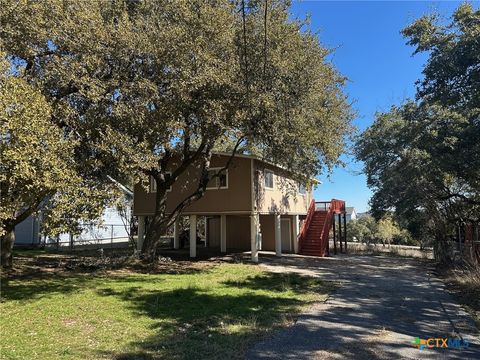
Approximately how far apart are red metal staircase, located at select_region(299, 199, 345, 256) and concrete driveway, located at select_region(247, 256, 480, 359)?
1059 centimetres

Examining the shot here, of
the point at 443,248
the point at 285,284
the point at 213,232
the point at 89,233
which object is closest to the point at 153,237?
the point at 285,284

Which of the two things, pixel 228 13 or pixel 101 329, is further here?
pixel 228 13

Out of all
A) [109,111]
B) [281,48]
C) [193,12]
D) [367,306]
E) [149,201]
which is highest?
[193,12]

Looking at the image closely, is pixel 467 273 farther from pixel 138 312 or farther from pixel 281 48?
pixel 138 312

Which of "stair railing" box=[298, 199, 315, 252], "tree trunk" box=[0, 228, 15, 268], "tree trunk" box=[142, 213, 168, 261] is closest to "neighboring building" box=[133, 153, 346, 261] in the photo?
"stair railing" box=[298, 199, 315, 252]

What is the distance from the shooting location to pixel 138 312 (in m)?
8.12

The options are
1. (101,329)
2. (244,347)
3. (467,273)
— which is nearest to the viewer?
(244,347)

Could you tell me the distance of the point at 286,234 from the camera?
25.1 m

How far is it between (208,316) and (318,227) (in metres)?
17.0

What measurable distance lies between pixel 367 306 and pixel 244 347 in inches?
167

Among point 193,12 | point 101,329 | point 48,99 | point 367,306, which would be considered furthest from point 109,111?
point 367,306

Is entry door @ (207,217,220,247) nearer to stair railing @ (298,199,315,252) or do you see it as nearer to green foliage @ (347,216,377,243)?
stair railing @ (298,199,315,252)

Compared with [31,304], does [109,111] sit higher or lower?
higher

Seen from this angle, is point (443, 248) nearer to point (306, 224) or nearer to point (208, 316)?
point (306, 224)
